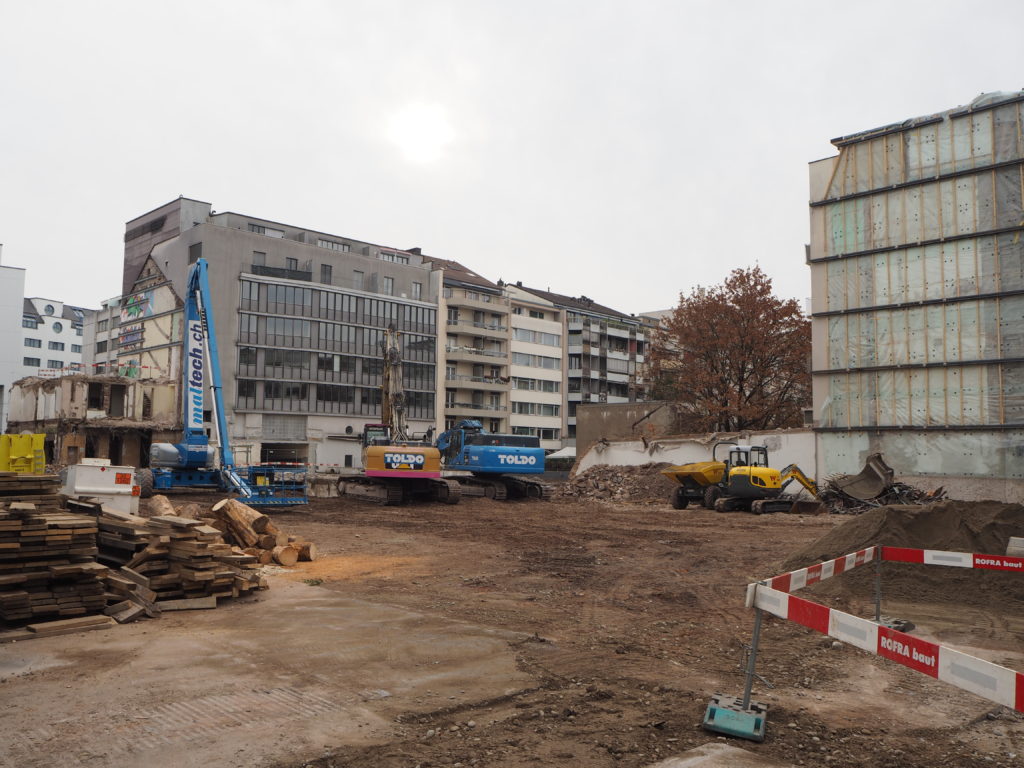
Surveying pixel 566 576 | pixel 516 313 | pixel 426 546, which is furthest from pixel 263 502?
pixel 516 313

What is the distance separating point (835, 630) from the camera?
5.11 m

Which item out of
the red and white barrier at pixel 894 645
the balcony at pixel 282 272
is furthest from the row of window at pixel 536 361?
the red and white barrier at pixel 894 645

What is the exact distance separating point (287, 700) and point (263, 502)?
19.6 metres

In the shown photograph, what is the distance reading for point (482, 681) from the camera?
6.58 m

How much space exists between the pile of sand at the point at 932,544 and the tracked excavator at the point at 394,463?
1749cm

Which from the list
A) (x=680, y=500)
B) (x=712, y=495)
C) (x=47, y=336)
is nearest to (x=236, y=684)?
(x=712, y=495)

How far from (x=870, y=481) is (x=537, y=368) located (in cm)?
4794

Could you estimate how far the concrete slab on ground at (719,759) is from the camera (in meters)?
4.91

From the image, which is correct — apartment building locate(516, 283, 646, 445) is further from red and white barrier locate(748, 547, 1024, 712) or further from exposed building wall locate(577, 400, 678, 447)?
red and white barrier locate(748, 547, 1024, 712)

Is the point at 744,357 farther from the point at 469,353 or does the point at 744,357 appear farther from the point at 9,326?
the point at 9,326

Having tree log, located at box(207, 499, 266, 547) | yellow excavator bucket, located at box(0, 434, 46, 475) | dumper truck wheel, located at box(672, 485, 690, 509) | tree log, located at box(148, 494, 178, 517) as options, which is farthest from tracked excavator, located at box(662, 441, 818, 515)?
yellow excavator bucket, located at box(0, 434, 46, 475)

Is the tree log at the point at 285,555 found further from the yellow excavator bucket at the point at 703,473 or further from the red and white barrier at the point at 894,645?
the yellow excavator bucket at the point at 703,473

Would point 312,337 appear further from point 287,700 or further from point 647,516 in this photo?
point 287,700

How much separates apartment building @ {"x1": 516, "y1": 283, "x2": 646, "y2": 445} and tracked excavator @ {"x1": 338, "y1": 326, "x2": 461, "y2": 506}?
4500 cm
